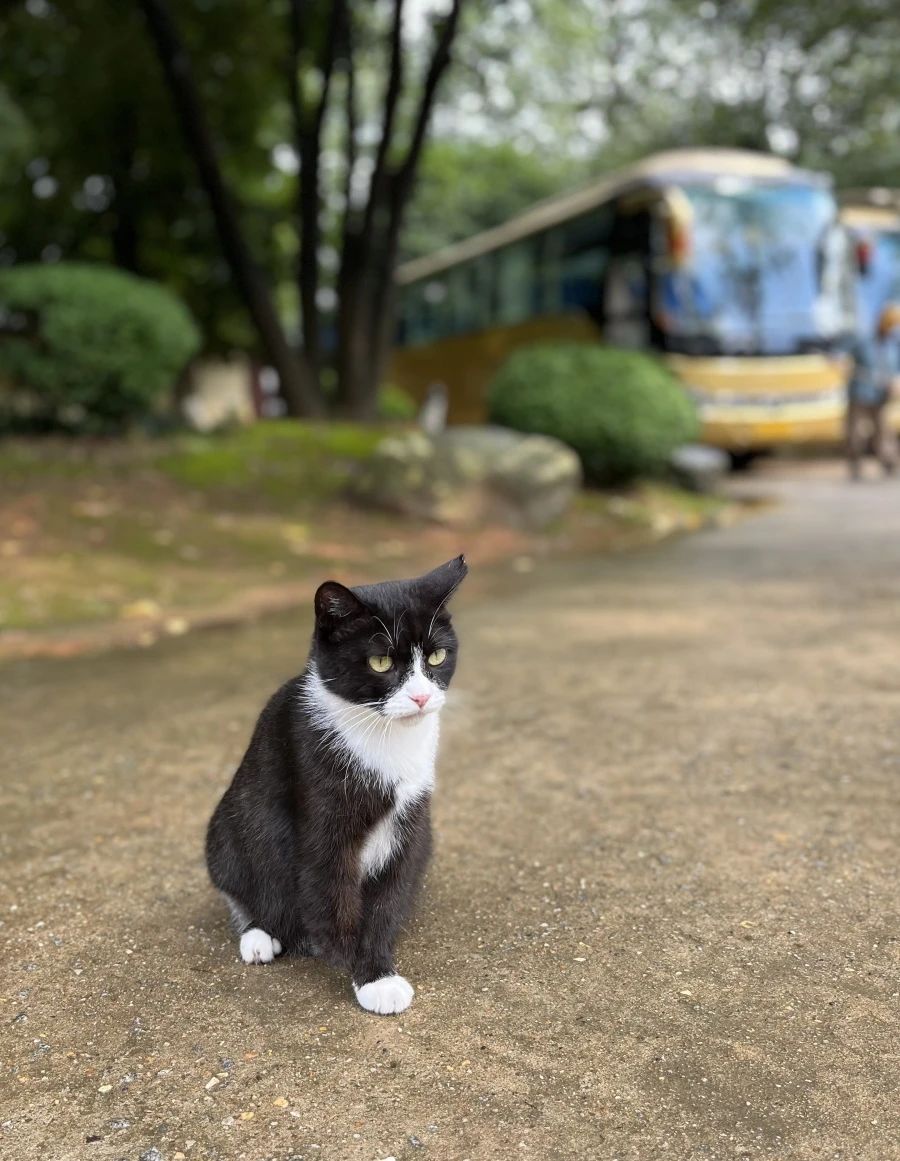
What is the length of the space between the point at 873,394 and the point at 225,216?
8.82 meters

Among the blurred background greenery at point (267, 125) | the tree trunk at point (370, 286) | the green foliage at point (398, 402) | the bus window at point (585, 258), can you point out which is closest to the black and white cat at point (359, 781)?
the blurred background greenery at point (267, 125)

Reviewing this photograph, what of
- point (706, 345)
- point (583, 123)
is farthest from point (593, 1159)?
point (583, 123)

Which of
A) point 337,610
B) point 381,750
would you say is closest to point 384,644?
point 337,610

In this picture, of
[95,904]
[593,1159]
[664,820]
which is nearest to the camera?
[593,1159]

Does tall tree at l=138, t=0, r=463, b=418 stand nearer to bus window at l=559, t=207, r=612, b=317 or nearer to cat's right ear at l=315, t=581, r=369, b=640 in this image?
bus window at l=559, t=207, r=612, b=317

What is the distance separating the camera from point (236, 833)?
2.79 meters

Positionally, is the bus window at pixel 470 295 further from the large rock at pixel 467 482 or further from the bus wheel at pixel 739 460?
the large rock at pixel 467 482

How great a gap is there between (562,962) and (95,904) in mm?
1364

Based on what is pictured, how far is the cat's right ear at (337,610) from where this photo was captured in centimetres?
243

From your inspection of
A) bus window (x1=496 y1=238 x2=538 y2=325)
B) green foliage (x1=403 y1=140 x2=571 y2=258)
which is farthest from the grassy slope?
green foliage (x1=403 y1=140 x2=571 y2=258)

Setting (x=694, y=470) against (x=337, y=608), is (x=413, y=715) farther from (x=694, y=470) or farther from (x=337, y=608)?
(x=694, y=470)

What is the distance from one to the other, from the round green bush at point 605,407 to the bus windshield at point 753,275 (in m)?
1.76

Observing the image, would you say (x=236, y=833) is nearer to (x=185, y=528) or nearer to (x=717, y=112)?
(x=185, y=528)

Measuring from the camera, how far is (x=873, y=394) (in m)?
14.7
